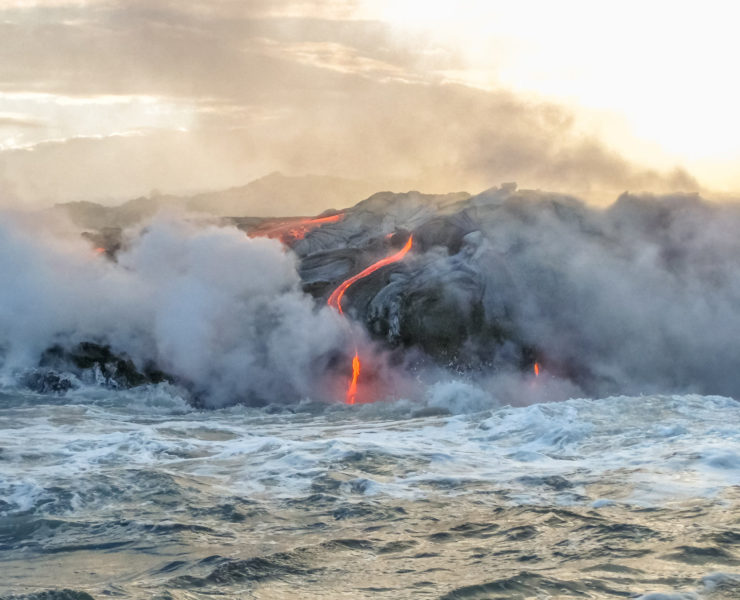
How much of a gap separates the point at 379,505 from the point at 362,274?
86.0 feet

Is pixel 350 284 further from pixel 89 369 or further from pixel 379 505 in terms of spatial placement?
pixel 379 505

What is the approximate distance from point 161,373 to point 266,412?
6.31 meters

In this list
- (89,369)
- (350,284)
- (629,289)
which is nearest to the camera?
Result: (89,369)

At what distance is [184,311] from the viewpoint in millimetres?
41656

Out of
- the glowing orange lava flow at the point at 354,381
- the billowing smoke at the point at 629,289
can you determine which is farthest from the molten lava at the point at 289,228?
the glowing orange lava flow at the point at 354,381

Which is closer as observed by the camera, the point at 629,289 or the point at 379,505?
the point at 379,505

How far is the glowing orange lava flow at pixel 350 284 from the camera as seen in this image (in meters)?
38.8

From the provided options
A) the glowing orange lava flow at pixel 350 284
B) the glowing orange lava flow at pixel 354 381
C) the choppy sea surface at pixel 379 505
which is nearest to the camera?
the choppy sea surface at pixel 379 505

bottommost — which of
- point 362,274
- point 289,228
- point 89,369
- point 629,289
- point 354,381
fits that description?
point 354,381

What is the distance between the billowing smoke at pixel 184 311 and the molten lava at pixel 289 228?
5.40 m

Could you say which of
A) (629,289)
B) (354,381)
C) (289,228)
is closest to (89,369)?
(354,381)

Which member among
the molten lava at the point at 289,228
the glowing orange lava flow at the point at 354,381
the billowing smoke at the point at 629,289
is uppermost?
the molten lava at the point at 289,228

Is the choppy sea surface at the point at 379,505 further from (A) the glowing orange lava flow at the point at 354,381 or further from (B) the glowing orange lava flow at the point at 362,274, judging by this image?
(B) the glowing orange lava flow at the point at 362,274

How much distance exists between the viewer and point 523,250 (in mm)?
45000
